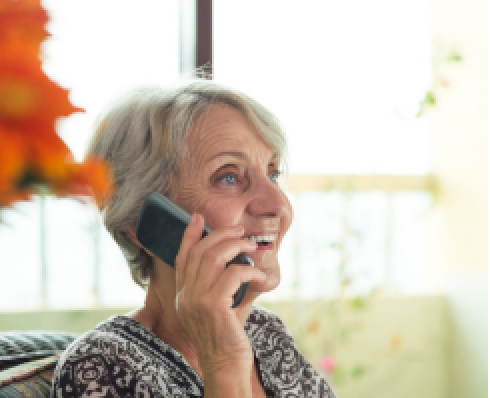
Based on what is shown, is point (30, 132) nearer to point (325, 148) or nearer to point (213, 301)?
point (213, 301)

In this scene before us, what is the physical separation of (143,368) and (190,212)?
315 millimetres

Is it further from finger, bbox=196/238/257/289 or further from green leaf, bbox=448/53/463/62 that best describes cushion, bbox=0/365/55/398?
green leaf, bbox=448/53/463/62

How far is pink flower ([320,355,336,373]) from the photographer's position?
2.29m

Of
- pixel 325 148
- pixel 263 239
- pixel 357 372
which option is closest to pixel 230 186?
pixel 263 239

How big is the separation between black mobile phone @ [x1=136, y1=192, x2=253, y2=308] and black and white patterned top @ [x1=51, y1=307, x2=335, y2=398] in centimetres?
17

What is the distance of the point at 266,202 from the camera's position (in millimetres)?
1002

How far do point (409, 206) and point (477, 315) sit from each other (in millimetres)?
607

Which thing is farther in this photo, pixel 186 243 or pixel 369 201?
pixel 369 201

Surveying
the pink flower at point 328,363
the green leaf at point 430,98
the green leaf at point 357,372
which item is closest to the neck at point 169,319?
the pink flower at point 328,363

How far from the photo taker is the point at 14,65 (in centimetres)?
11

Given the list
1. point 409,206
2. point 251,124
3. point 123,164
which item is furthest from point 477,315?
point 123,164

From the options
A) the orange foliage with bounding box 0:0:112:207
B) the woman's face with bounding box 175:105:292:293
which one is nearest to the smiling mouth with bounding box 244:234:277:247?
the woman's face with bounding box 175:105:292:293

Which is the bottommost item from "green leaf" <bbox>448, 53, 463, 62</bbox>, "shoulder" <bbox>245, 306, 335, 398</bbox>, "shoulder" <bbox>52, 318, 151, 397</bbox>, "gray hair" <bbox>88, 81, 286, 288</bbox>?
"shoulder" <bbox>245, 306, 335, 398</bbox>

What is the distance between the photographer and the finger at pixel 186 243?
85 cm
